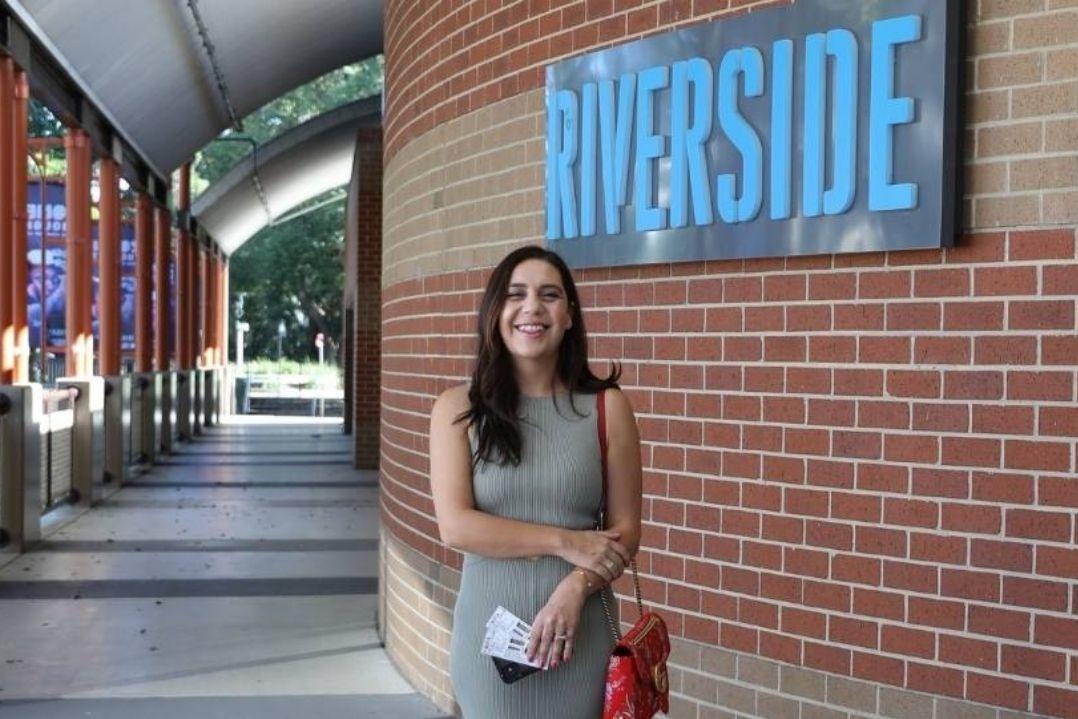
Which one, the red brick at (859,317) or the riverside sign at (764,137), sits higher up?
the riverside sign at (764,137)

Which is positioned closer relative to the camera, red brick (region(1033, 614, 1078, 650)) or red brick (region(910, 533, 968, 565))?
red brick (region(1033, 614, 1078, 650))

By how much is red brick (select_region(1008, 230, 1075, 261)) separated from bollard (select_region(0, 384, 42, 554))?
838 centimetres

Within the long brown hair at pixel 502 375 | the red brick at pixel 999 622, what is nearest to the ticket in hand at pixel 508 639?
the long brown hair at pixel 502 375

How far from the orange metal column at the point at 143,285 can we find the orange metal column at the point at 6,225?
8.77 m

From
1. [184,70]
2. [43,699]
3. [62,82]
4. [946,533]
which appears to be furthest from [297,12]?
[946,533]

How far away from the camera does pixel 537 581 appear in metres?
2.71

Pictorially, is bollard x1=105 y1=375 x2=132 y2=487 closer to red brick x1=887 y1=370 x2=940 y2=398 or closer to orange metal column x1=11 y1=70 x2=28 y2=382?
orange metal column x1=11 y1=70 x2=28 y2=382

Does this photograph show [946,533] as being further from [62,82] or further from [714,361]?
[62,82]

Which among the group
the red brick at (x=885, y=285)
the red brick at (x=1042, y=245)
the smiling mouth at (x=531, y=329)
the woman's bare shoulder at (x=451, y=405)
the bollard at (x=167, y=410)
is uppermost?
the red brick at (x=1042, y=245)

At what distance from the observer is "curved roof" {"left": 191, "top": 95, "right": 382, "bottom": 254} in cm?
2461

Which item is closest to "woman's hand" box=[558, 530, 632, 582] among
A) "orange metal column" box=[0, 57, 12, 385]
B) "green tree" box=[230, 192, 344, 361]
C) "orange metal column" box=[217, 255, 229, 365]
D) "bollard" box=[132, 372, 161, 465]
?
"orange metal column" box=[0, 57, 12, 385]

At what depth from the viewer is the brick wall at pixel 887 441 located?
142 inches

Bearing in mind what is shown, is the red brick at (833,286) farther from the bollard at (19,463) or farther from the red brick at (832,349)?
the bollard at (19,463)

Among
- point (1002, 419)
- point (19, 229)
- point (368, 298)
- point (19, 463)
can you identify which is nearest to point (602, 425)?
point (1002, 419)
